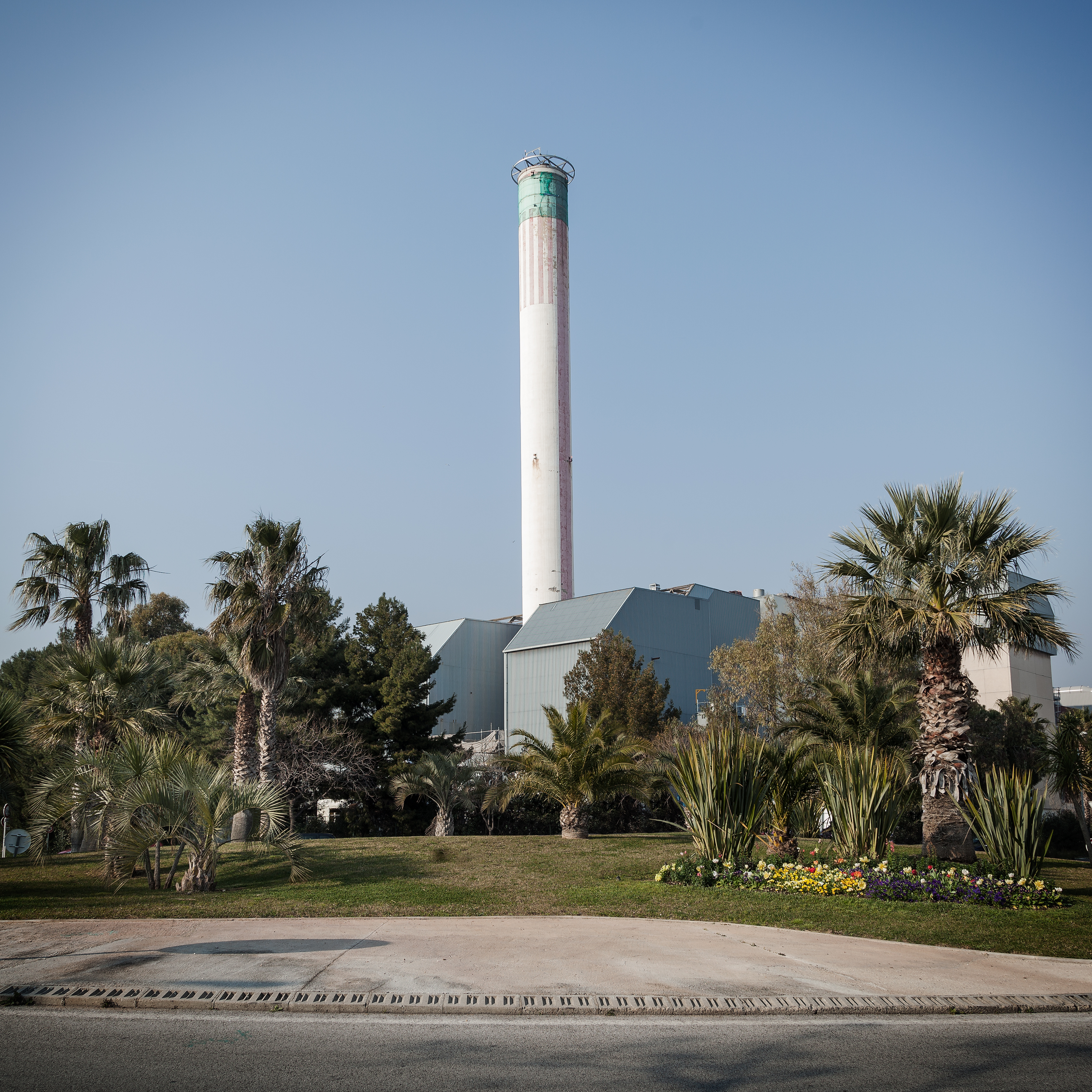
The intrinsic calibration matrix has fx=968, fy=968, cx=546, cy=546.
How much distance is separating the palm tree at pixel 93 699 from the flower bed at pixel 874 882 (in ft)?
40.9

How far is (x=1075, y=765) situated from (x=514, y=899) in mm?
18178

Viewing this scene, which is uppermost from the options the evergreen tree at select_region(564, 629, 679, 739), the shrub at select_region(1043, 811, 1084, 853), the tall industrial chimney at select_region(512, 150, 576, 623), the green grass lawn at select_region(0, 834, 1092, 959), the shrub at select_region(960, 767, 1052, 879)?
the tall industrial chimney at select_region(512, 150, 576, 623)

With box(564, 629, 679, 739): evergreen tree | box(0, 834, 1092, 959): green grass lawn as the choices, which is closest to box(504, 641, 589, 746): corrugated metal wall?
box(564, 629, 679, 739): evergreen tree

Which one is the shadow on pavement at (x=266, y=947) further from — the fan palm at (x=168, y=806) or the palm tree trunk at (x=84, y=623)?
the palm tree trunk at (x=84, y=623)

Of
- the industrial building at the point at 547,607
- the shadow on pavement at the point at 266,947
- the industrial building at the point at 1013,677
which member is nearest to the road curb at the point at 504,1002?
the shadow on pavement at the point at 266,947

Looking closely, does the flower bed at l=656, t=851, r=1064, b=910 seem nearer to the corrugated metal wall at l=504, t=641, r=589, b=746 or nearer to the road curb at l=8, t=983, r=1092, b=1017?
the road curb at l=8, t=983, r=1092, b=1017

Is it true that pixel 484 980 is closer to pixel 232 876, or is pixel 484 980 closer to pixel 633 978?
pixel 633 978

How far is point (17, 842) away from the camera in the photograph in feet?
79.3

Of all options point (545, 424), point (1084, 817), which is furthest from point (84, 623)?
point (545, 424)

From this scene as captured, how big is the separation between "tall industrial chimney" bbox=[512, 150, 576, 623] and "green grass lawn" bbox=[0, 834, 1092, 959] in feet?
139

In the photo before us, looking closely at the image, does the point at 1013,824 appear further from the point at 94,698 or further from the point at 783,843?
the point at 94,698

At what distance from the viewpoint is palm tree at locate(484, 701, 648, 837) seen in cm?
2202

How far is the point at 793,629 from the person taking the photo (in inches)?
1494

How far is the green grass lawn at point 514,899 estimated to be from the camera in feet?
36.1
